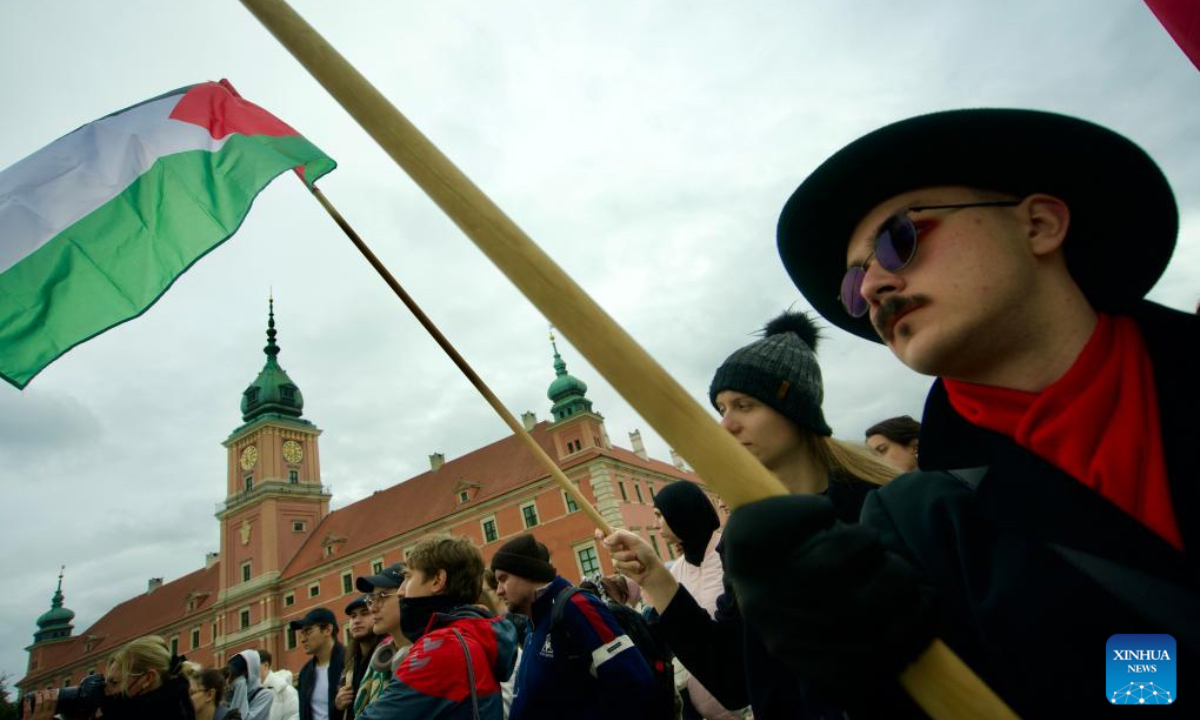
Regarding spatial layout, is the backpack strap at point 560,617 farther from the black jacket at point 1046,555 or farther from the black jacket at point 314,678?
the black jacket at point 314,678

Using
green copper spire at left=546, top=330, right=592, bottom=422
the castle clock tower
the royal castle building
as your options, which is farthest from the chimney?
the castle clock tower

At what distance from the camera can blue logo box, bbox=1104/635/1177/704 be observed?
0.63 metres

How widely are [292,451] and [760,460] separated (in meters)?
50.8

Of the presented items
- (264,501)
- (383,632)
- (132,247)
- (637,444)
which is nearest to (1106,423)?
(383,632)

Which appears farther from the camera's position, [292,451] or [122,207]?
[292,451]

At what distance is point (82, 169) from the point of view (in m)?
2.89

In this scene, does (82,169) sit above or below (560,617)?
above

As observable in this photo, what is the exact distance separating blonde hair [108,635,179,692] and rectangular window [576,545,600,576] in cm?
2621

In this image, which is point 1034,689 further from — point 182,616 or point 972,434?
point 182,616

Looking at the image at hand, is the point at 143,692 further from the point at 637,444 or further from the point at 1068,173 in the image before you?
the point at 637,444

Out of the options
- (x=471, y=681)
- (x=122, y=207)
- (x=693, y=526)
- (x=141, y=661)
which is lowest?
(x=471, y=681)

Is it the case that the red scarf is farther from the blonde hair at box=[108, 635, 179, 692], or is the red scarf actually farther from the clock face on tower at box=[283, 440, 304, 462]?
the clock face on tower at box=[283, 440, 304, 462]

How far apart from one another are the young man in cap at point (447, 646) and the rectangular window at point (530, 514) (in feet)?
96.7

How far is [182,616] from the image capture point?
4403 centimetres
